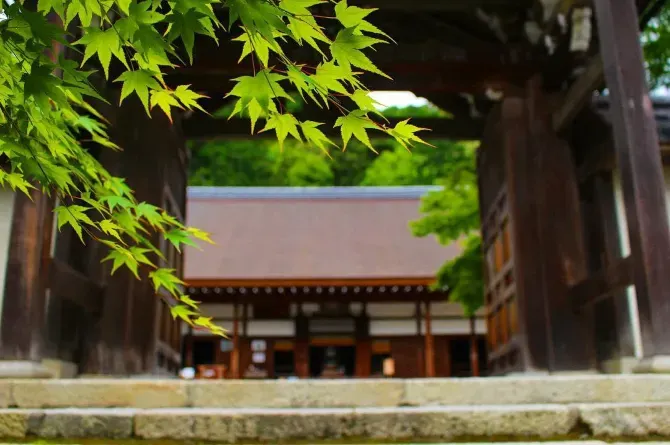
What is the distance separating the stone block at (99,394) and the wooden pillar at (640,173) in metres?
2.51

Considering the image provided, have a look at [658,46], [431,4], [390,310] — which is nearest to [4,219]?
[431,4]

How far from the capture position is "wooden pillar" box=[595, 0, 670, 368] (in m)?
3.65

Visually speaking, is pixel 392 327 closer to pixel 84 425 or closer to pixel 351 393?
pixel 351 393

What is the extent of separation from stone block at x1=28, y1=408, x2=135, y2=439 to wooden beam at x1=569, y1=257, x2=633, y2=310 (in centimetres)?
308

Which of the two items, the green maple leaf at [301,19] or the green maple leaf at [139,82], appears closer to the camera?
the green maple leaf at [301,19]

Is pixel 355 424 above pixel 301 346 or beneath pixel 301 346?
beneath

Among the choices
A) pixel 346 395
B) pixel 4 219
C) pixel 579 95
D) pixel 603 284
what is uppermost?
pixel 579 95

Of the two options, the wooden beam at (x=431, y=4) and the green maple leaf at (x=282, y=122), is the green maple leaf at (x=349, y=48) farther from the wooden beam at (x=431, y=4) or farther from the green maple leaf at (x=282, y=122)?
the wooden beam at (x=431, y=4)

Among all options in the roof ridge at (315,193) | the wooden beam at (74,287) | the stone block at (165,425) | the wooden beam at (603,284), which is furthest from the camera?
the roof ridge at (315,193)

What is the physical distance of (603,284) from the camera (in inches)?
183

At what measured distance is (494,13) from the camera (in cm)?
568

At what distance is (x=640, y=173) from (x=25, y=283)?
371 cm

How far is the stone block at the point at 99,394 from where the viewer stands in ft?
9.93

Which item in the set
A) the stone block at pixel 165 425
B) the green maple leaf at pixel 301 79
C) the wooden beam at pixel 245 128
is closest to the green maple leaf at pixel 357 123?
the green maple leaf at pixel 301 79
